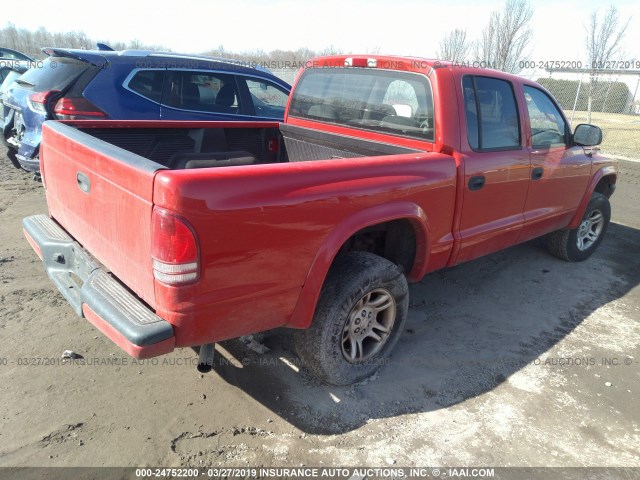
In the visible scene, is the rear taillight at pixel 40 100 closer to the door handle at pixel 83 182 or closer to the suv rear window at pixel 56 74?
the suv rear window at pixel 56 74

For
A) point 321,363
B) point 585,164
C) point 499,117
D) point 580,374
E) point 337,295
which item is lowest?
point 580,374

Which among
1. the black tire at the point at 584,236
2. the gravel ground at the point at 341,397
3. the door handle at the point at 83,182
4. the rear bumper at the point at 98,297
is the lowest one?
the gravel ground at the point at 341,397

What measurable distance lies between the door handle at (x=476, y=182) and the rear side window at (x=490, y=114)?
21cm

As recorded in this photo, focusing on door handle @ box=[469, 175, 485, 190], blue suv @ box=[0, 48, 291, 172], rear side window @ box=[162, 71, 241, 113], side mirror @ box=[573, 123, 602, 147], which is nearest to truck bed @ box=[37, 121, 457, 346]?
door handle @ box=[469, 175, 485, 190]

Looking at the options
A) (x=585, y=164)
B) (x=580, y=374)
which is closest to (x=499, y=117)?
(x=585, y=164)

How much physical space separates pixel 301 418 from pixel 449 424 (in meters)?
0.84

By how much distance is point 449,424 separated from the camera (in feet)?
8.79

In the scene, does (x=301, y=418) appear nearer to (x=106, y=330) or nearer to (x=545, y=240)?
(x=106, y=330)

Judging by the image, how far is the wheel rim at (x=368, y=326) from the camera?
2.87 meters

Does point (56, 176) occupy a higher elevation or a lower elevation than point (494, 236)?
higher

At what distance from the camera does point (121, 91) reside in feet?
17.6

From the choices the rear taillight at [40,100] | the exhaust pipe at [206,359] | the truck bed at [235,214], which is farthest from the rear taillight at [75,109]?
the exhaust pipe at [206,359]

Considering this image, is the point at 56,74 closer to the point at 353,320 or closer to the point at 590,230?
the point at 353,320

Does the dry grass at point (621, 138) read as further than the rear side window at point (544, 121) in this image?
Yes
